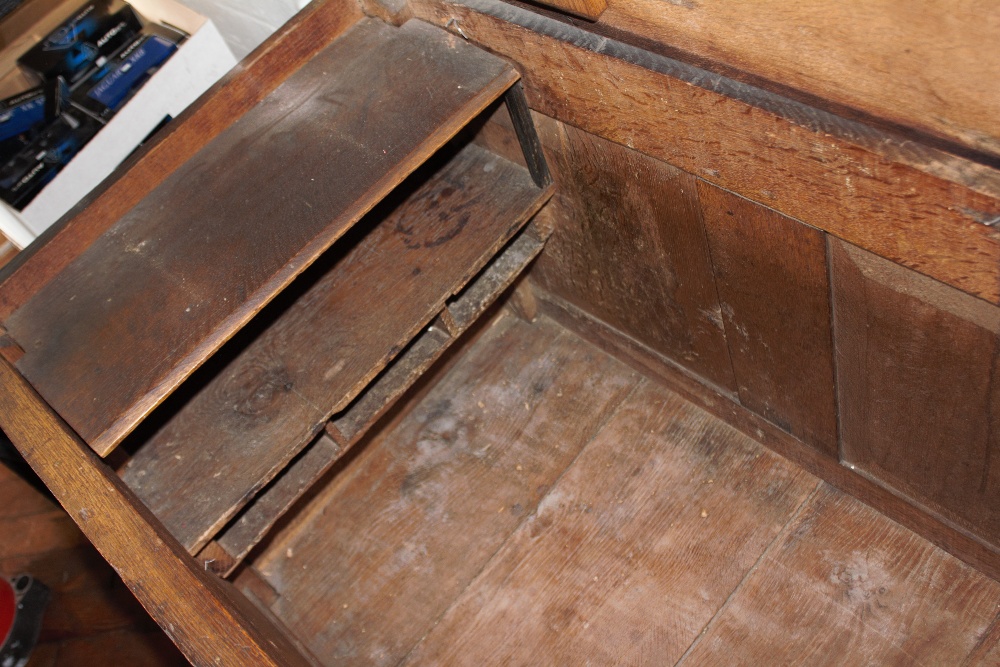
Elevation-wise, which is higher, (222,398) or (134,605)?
(222,398)

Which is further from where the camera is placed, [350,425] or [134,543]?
[350,425]

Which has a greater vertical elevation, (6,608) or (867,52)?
(867,52)

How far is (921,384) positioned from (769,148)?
451 millimetres

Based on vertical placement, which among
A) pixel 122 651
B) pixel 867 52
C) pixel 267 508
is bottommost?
pixel 122 651

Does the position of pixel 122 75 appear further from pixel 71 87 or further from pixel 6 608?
pixel 6 608

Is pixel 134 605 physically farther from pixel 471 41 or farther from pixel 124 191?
pixel 471 41

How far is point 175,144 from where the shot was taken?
69.8 inches

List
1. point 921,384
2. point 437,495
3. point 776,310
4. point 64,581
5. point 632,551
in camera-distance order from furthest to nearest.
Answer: point 64,581, point 437,495, point 632,551, point 776,310, point 921,384

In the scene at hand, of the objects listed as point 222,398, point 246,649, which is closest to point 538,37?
point 222,398

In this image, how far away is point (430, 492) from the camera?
223 cm

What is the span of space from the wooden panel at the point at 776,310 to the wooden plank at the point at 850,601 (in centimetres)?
18

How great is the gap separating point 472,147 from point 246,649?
115 cm

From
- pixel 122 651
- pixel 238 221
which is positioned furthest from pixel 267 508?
pixel 122 651

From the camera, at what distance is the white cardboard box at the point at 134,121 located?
7.48 feet
